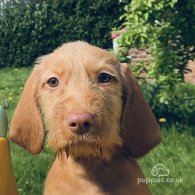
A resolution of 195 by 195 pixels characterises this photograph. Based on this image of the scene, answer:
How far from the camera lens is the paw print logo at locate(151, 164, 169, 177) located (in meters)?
Result: 6.16

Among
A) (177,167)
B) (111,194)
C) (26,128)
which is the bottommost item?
(177,167)

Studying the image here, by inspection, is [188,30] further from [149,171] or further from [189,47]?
[149,171]

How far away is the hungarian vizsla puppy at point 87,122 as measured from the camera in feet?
11.0

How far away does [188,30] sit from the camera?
25.6 ft

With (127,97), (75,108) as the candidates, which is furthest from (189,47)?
(75,108)

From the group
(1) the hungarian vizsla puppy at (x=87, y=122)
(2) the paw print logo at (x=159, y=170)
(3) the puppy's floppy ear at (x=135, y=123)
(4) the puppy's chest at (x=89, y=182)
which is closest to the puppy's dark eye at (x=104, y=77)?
(1) the hungarian vizsla puppy at (x=87, y=122)

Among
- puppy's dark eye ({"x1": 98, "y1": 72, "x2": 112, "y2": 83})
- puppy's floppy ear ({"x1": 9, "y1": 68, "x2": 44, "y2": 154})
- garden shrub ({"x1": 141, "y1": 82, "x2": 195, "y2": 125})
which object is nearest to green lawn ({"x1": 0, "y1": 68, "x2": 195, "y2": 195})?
garden shrub ({"x1": 141, "y1": 82, "x2": 195, "y2": 125})

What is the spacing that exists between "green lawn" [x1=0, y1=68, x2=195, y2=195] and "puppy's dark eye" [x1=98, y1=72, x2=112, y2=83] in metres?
2.44

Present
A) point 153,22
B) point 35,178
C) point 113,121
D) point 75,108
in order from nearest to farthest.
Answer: point 75,108 → point 113,121 → point 35,178 → point 153,22

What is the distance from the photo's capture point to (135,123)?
3.80 m

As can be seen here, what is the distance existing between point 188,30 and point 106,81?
14.5ft

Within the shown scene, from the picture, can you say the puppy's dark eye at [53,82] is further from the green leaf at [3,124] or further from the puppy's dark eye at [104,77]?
the green leaf at [3,124]

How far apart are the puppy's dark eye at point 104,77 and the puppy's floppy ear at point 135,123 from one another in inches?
6.8

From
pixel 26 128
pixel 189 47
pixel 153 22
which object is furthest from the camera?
pixel 189 47
